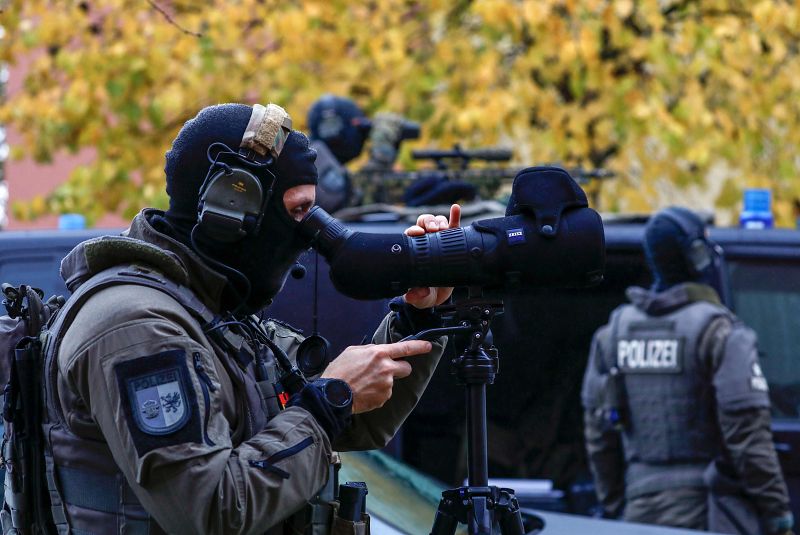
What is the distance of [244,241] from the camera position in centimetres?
240

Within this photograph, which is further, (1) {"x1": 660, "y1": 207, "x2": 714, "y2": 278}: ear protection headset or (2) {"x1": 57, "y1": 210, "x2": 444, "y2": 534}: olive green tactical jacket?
(1) {"x1": 660, "y1": 207, "x2": 714, "y2": 278}: ear protection headset

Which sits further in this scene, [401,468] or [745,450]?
[745,450]

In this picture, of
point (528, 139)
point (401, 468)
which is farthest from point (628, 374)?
point (528, 139)

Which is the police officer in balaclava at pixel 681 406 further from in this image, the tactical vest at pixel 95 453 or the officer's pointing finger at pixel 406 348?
the tactical vest at pixel 95 453

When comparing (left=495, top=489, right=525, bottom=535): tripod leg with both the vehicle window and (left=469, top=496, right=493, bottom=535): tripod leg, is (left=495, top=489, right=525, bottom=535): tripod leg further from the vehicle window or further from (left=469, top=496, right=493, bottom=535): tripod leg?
the vehicle window

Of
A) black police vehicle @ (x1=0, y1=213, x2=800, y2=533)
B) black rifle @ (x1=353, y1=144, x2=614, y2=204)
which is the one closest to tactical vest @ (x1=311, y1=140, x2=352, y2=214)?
black rifle @ (x1=353, y1=144, x2=614, y2=204)

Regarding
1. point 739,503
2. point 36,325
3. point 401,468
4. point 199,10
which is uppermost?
point 199,10

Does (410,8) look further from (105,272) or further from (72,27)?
(105,272)

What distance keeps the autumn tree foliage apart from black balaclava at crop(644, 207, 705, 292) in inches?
130

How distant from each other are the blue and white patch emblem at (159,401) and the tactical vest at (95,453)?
18 cm

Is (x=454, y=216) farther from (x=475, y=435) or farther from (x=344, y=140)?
(x=344, y=140)

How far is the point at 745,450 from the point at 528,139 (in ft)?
15.0

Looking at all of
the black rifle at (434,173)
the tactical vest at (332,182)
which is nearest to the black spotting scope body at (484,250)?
the tactical vest at (332,182)

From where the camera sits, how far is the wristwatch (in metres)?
2.25
